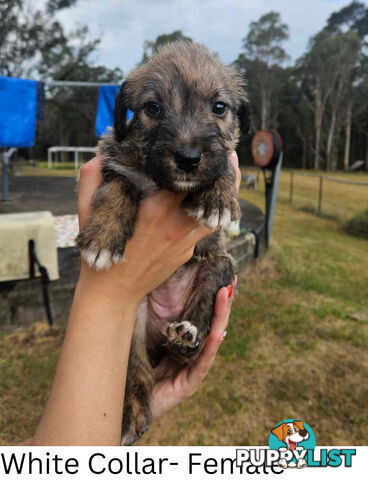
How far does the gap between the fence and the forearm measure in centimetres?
1304

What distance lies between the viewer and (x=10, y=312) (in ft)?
17.2

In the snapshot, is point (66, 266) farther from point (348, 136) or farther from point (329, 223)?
point (348, 136)

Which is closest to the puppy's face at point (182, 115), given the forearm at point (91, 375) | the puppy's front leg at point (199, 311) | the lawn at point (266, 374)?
the forearm at point (91, 375)

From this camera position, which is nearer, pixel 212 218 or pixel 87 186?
pixel 212 218

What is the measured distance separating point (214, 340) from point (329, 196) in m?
15.4

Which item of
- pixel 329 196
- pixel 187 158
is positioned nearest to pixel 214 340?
pixel 187 158

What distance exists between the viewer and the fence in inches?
568

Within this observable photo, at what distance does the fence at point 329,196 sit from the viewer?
14430 mm

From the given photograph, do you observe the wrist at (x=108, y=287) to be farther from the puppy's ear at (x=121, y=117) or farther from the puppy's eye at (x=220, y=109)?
the puppy's eye at (x=220, y=109)

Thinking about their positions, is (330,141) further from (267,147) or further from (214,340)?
(214,340)

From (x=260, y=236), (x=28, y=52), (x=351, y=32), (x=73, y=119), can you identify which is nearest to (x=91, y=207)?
(x=260, y=236)

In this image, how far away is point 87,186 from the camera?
7.99 ft

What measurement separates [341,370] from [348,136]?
147 ft

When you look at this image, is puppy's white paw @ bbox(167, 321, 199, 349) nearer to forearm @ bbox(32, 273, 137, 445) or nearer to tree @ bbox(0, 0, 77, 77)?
forearm @ bbox(32, 273, 137, 445)
